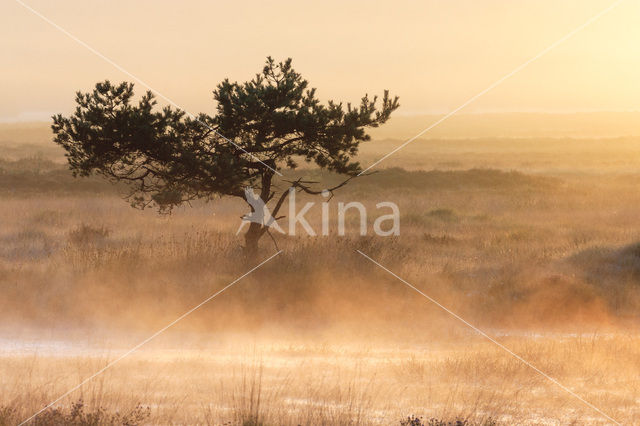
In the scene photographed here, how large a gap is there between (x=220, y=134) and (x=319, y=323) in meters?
5.18

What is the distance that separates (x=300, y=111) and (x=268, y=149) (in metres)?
1.37

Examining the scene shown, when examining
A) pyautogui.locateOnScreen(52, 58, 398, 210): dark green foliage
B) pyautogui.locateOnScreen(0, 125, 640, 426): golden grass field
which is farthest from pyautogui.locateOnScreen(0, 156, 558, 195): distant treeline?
pyautogui.locateOnScreen(52, 58, 398, 210): dark green foliage

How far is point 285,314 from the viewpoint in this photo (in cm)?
1602

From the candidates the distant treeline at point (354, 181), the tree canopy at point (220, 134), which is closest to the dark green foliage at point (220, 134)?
the tree canopy at point (220, 134)

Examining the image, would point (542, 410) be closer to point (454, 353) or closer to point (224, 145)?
point (454, 353)

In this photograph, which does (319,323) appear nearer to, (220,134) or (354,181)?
(220,134)

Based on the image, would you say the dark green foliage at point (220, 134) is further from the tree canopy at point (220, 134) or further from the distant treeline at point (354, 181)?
the distant treeline at point (354, 181)

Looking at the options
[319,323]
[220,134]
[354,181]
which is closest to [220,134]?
[220,134]

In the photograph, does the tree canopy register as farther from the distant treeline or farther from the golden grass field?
the distant treeline

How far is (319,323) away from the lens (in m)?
15.8

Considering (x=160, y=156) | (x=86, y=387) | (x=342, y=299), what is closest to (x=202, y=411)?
(x=86, y=387)

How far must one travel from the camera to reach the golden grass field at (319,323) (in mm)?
8758

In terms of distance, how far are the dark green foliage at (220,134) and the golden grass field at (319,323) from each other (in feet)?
8.13

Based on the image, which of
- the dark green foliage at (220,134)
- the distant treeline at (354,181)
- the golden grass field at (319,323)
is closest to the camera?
the golden grass field at (319,323)
